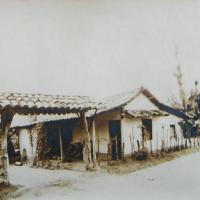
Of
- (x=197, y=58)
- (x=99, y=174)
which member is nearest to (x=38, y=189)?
(x=99, y=174)

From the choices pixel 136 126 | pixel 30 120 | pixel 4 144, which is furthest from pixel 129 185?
pixel 30 120

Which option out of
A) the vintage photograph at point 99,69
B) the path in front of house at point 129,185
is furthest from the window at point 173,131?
the path in front of house at point 129,185

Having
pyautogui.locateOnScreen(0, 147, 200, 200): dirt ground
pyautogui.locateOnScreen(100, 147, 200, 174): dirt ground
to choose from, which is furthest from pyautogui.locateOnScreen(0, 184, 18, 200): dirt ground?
pyautogui.locateOnScreen(100, 147, 200, 174): dirt ground

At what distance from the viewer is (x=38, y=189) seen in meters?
3.89

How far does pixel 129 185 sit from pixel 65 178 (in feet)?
3.24

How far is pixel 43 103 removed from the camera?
13.2 feet

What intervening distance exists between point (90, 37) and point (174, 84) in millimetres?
1028

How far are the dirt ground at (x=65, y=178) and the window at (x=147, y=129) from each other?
513 mm

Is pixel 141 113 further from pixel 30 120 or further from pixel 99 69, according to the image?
pixel 30 120

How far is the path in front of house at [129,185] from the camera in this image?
3639 millimetres

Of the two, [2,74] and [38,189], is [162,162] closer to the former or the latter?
[38,189]

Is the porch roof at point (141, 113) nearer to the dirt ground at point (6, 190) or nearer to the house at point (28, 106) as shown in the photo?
the house at point (28, 106)

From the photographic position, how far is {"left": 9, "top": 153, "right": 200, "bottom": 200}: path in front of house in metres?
3.64

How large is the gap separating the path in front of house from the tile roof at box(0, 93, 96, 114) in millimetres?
806
